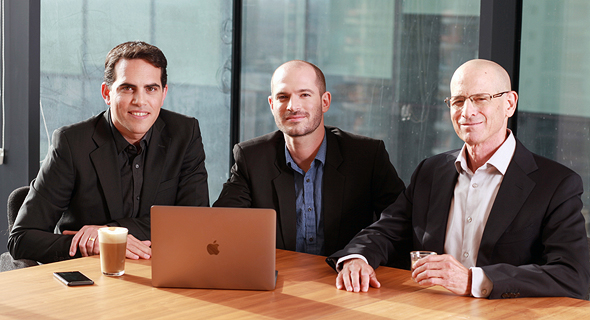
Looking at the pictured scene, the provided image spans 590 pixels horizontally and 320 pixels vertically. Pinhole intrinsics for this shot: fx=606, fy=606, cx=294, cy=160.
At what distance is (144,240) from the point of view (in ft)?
8.27

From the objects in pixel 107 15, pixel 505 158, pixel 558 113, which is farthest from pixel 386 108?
pixel 107 15

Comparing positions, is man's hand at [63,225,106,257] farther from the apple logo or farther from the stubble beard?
the stubble beard

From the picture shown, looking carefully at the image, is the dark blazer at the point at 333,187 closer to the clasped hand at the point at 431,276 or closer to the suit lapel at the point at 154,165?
the suit lapel at the point at 154,165

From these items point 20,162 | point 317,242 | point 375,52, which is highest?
point 375,52

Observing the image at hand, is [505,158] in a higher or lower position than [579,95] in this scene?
lower

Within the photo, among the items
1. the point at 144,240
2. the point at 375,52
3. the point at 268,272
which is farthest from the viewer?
the point at 375,52

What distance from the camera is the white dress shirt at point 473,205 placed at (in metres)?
2.17

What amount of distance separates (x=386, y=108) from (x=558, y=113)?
3.47ft

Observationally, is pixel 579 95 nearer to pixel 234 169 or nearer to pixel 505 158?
pixel 505 158

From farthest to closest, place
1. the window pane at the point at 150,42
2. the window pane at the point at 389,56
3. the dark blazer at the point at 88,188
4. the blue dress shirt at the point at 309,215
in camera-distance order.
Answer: the window pane at the point at 150,42 → the window pane at the point at 389,56 → the blue dress shirt at the point at 309,215 → the dark blazer at the point at 88,188

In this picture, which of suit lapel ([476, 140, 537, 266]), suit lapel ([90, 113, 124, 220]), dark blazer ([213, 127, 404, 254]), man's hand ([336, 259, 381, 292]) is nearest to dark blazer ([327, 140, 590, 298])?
suit lapel ([476, 140, 537, 266])

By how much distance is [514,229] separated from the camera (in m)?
2.05

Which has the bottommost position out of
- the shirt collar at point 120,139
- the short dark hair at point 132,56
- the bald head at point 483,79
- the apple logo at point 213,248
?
the apple logo at point 213,248

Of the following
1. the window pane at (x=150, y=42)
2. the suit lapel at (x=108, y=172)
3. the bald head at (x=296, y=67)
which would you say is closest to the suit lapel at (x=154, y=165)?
the suit lapel at (x=108, y=172)
